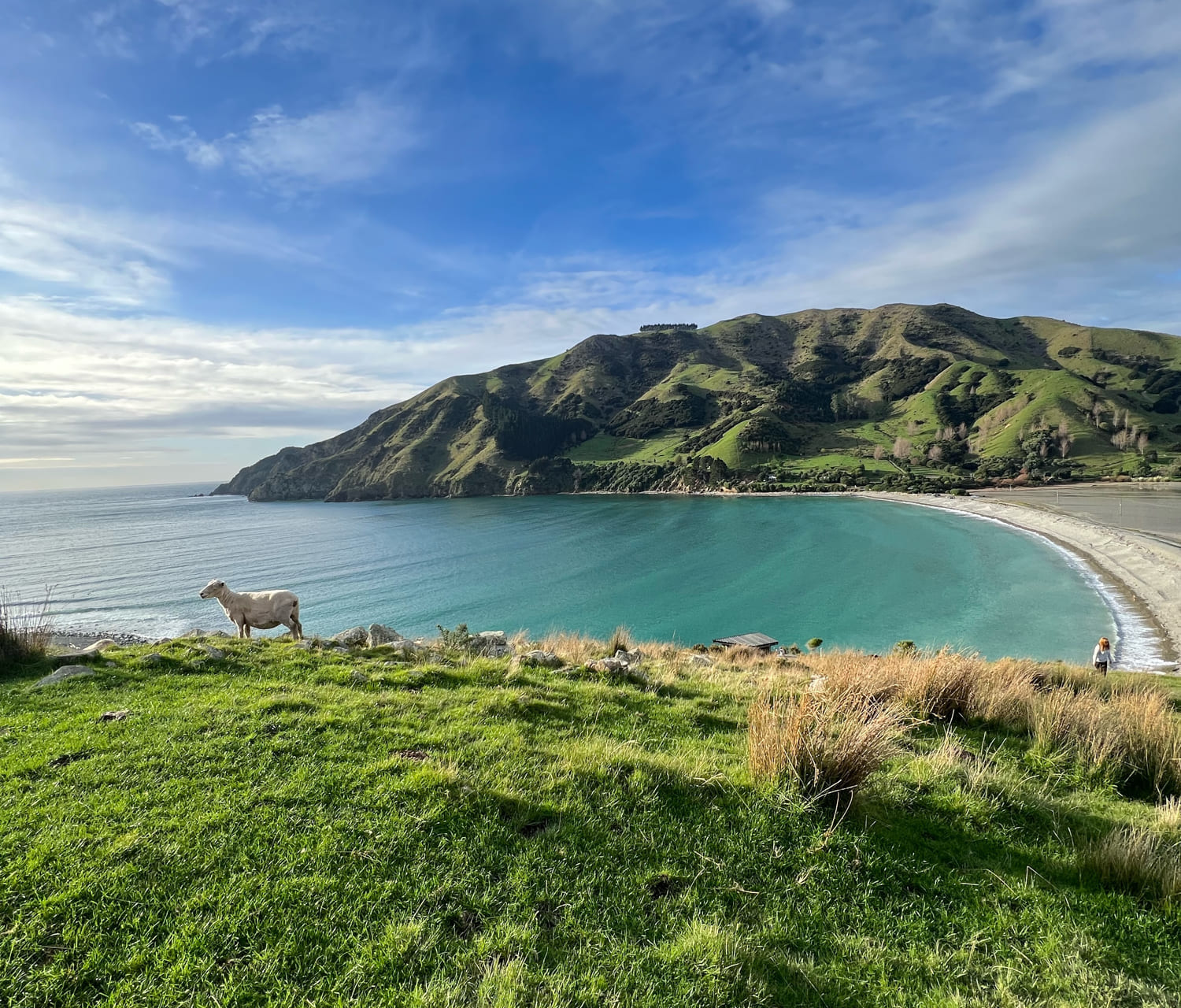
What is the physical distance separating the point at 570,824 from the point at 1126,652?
36173 millimetres

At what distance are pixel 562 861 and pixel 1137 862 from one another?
16.3ft

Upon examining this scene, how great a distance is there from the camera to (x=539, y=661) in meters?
11.8

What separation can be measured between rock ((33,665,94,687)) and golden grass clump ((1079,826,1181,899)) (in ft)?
46.4

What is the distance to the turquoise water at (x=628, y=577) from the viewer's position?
36188mm

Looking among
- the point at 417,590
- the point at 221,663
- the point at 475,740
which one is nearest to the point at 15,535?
the point at 417,590

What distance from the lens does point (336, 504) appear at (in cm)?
16588

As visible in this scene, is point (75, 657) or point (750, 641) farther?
point (750, 641)

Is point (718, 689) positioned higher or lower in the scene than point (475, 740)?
lower

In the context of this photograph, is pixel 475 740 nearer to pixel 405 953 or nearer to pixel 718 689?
pixel 405 953

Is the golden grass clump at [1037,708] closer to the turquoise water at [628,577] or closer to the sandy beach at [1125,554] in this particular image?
the turquoise water at [628,577]

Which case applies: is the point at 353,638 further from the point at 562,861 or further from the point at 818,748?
the point at 818,748

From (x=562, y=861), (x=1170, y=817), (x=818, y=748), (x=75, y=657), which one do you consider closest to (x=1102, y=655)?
(x=1170, y=817)

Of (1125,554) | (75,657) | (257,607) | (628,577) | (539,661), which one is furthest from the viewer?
(628,577)

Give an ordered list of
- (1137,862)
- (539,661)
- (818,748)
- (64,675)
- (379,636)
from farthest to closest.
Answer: (379,636), (539,661), (64,675), (818,748), (1137,862)
